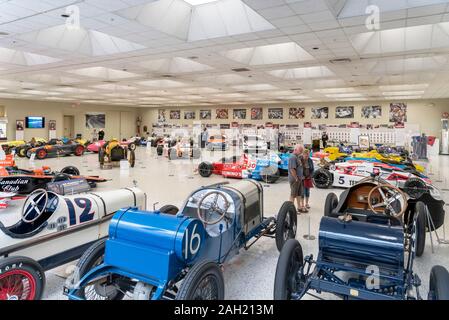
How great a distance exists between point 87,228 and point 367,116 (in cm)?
2245

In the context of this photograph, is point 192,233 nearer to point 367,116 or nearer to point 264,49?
point 264,49

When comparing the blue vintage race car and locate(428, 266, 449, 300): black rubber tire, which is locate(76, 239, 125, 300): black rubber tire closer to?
the blue vintage race car

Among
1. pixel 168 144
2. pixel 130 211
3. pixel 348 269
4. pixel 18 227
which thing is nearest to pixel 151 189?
Answer: pixel 18 227

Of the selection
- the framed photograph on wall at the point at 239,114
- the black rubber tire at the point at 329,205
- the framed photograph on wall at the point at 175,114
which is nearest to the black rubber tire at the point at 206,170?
the black rubber tire at the point at 329,205

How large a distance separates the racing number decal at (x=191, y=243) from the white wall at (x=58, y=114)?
24.4m

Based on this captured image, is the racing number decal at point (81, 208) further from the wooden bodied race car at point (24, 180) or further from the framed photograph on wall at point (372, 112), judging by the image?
the framed photograph on wall at point (372, 112)

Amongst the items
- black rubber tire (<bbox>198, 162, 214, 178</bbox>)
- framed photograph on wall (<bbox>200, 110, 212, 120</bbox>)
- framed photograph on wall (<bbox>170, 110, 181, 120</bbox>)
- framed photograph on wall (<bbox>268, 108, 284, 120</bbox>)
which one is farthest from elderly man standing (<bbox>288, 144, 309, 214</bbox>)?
framed photograph on wall (<bbox>170, 110, 181, 120</bbox>)

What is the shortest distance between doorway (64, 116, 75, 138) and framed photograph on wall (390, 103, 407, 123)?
2595 cm

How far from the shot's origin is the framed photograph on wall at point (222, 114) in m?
28.1

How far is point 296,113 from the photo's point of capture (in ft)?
81.4

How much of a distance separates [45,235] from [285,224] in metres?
3.04

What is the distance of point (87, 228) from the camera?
3838mm

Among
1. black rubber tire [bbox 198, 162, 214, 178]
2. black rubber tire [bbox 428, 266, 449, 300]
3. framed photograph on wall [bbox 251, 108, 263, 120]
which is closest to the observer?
black rubber tire [bbox 428, 266, 449, 300]

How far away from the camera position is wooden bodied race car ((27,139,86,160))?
15.2m
